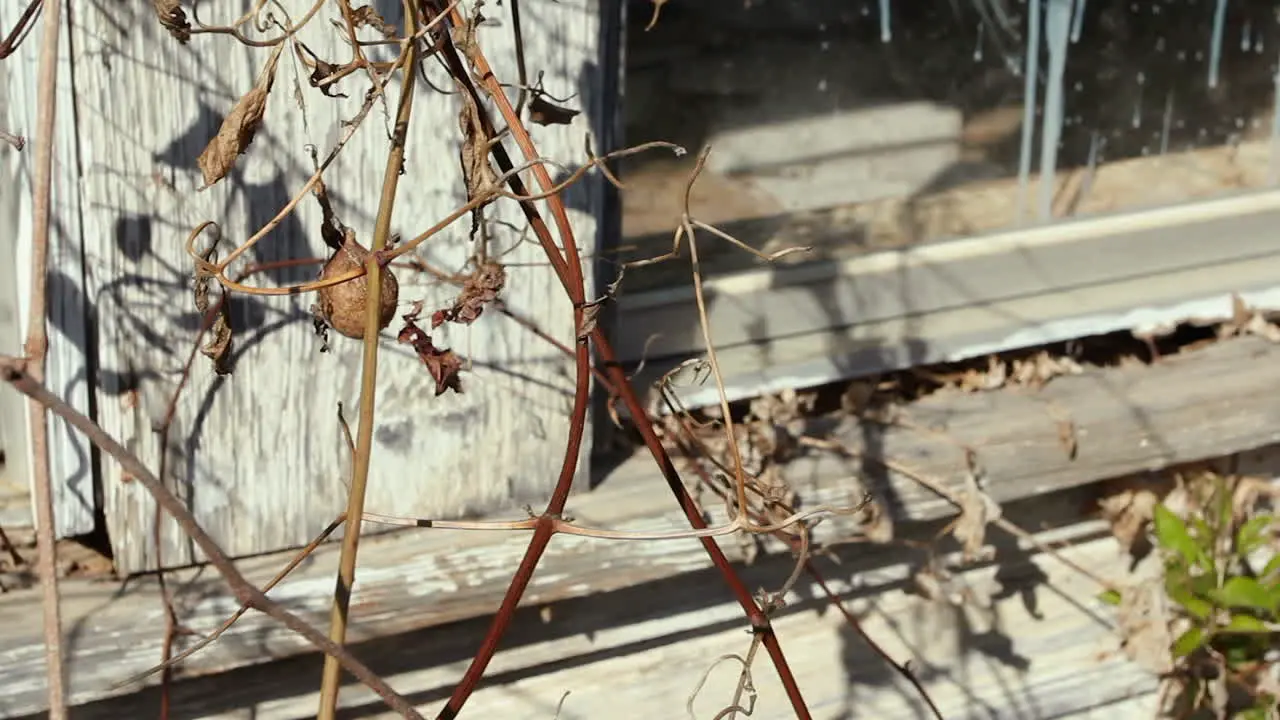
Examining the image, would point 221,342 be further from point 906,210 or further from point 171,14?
point 906,210

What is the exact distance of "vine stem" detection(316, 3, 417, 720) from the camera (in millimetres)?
1078

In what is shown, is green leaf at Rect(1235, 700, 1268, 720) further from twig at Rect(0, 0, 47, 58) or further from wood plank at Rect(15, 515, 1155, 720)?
twig at Rect(0, 0, 47, 58)

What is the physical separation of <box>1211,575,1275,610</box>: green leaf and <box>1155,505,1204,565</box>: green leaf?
8cm

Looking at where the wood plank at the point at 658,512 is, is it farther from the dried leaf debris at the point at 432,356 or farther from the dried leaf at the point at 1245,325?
the dried leaf debris at the point at 432,356

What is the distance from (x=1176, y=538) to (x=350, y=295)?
1.40 m

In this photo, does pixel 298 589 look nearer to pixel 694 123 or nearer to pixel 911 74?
pixel 694 123

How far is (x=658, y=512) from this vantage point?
1.80 m

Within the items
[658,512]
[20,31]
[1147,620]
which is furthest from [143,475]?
[1147,620]

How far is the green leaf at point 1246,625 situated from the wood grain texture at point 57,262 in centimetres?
156

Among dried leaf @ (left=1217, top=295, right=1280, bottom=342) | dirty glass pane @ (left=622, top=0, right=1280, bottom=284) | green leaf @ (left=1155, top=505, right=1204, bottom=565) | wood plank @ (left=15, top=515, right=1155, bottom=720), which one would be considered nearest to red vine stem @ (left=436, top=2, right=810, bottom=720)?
wood plank @ (left=15, top=515, right=1155, bottom=720)

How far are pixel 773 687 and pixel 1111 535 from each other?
1.98ft

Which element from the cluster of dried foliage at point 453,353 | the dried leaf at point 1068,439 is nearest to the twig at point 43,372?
the cluster of dried foliage at point 453,353

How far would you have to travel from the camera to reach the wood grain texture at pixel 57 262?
53.6 inches

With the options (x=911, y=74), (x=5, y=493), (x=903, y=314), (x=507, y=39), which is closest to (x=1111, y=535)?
(x=903, y=314)
